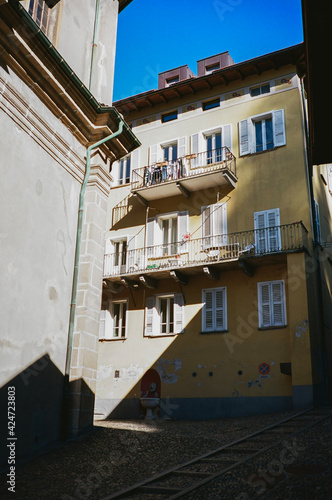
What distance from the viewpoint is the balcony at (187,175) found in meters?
22.8

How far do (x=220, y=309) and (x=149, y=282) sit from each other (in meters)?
3.46

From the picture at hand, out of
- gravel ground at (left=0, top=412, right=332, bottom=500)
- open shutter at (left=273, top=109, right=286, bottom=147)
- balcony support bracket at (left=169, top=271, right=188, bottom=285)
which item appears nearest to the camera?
gravel ground at (left=0, top=412, right=332, bottom=500)

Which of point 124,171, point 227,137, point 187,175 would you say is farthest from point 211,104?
point 124,171

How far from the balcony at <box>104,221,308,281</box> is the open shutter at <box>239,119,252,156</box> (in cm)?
395

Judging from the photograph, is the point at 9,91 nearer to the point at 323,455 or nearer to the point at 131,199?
the point at 323,455

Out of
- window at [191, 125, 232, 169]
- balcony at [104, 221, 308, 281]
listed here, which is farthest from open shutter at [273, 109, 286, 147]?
balcony at [104, 221, 308, 281]

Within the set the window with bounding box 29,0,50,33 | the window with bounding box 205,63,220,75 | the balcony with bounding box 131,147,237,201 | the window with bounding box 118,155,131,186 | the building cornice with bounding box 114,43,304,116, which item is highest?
the window with bounding box 205,63,220,75

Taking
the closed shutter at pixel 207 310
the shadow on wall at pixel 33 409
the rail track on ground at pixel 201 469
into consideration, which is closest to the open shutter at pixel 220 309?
the closed shutter at pixel 207 310

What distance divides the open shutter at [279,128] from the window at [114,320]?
32.4 ft

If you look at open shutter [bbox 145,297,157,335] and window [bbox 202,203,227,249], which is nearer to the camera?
window [bbox 202,203,227,249]

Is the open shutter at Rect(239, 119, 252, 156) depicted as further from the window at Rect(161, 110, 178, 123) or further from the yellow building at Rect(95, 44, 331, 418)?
the window at Rect(161, 110, 178, 123)

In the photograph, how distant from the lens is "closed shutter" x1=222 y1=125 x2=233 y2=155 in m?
23.7

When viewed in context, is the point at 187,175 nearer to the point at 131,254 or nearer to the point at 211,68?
the point at 131,254

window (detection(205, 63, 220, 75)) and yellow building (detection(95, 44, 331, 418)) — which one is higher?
window (detection(205, 63, 220, 75))
